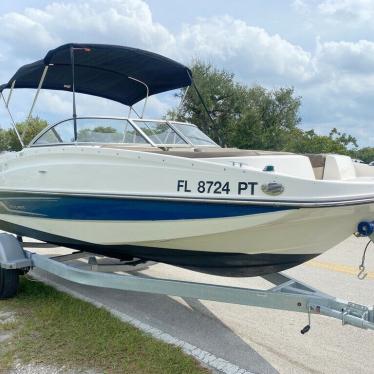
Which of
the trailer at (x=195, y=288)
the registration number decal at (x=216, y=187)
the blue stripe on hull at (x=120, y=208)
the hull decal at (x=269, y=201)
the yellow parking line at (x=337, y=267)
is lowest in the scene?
the yellow parking line at (x=337, y=267)

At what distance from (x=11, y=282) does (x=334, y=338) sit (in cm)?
Answer: 326

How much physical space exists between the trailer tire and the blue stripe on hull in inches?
25.3

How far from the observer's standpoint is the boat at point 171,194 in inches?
130

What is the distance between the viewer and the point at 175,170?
3570mm

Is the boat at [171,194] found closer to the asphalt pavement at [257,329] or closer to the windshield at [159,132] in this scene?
the windshield at [159,132]

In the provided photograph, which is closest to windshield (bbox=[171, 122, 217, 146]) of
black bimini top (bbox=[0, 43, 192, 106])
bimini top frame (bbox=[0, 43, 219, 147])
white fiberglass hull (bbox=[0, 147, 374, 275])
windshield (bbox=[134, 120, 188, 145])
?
windshield (bbox=[134, 120, 188, 145])

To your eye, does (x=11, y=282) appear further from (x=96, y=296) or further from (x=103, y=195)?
(x=103, y=195)

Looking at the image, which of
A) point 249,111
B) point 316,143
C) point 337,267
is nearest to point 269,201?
point 337,267

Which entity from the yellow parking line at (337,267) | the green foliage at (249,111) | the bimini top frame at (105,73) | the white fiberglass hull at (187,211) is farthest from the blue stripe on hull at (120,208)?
the green foliage at (249,111)

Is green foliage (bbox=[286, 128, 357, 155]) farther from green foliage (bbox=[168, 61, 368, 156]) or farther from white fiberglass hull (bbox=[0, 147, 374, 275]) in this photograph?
white fiberglass hull (bbox=[0, 147, 374, 275])

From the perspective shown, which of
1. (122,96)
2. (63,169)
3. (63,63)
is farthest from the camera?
(122,96)

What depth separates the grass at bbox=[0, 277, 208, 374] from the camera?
11.1 ft

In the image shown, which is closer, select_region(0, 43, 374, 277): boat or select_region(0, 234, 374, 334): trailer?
select_region(0, 234, 374, 334): trailer

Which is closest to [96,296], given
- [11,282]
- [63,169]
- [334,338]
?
[11,282]
